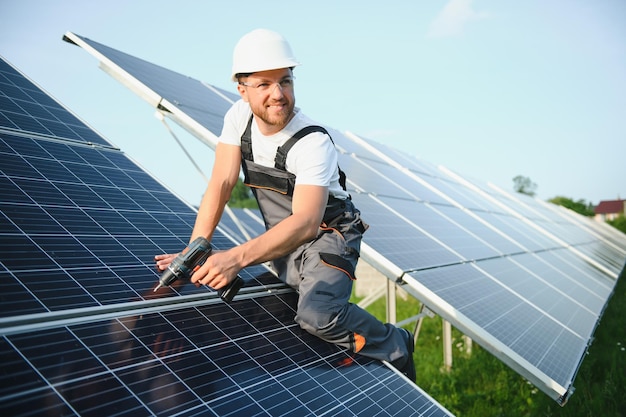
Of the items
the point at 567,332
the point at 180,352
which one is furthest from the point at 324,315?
the point at 567,332

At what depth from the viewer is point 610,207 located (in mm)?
111625

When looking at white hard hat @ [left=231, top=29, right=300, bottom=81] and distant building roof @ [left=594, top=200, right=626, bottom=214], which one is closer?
white hard hat @ [left=231, top=29, right=300, bottom=81]

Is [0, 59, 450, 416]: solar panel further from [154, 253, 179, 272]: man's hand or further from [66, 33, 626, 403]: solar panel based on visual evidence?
[66, 33, 626, 403]: solar panel

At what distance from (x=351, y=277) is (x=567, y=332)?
397 cm

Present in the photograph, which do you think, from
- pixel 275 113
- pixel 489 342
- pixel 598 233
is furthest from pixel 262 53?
pixel 598 233

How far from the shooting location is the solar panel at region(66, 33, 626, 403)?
16.0 feet

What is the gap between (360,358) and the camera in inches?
136

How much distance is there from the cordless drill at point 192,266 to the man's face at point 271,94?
3.20 ft

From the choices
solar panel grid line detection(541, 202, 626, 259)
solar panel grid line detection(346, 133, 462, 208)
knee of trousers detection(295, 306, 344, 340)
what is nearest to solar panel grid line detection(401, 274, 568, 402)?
knee of trousers detection(295, 306, 344, 340)

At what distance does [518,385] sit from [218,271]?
6391mm

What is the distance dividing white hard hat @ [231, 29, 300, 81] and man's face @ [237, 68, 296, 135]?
0.07 meters

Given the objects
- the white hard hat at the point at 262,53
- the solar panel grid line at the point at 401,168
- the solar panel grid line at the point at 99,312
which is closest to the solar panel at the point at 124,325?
the solar panel grid line at the point at 99,312

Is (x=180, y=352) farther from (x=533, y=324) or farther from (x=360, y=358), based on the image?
(x=533, y=324)

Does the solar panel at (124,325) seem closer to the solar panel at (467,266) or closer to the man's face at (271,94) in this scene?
the man's face at (271,94)
